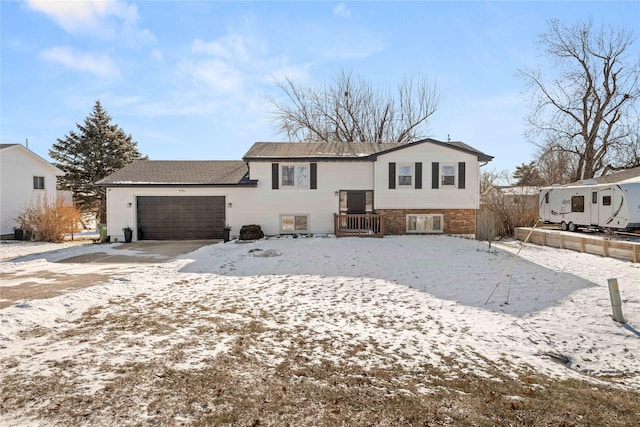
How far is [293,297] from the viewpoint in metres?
7.20

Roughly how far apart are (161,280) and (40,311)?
2.85 metres

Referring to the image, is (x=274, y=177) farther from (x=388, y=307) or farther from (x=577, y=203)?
(x=577, y=203)

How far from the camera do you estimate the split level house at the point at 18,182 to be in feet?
62.0

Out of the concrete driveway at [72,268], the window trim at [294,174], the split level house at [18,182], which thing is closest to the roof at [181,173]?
the window trim at [294,174]

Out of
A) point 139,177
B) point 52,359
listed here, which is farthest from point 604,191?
point 139,177

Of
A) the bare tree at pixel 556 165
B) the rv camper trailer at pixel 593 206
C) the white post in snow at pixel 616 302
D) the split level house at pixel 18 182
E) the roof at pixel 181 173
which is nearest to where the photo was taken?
the white post in snow at pixel 616 302

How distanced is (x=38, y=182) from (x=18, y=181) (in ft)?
5.15

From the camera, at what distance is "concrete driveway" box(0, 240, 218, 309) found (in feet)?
23.5

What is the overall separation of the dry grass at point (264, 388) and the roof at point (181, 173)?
12271 millimetres

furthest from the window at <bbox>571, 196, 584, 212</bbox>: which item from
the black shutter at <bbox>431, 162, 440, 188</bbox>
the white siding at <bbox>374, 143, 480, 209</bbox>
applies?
the black shutter at <bbox>431, 162, 440, 188</bbox>

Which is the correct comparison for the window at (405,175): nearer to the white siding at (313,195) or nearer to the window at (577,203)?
the white siding at (313,195)

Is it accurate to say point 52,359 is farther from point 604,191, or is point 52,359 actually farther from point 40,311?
point 604,191

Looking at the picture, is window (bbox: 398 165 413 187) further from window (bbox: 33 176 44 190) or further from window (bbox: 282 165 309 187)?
window (bbox: 33 176 44 190)

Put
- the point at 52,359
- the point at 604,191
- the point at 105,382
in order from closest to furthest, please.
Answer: the point at 105,382 → the point at 52,359 → the point at 604,191
